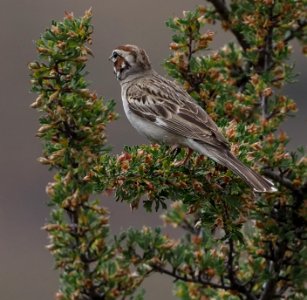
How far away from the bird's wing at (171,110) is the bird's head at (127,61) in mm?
258

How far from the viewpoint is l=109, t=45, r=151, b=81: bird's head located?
37.2 feet

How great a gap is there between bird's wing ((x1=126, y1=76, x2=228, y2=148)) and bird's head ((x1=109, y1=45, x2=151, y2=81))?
0.26 m

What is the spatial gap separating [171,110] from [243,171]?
2931 millimetres

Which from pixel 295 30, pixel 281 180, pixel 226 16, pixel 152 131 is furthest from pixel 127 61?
pixel 281 180

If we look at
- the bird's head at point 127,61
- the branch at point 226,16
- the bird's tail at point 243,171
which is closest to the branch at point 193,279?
the bird's tail at point 243,171

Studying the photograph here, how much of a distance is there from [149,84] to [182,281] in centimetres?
332

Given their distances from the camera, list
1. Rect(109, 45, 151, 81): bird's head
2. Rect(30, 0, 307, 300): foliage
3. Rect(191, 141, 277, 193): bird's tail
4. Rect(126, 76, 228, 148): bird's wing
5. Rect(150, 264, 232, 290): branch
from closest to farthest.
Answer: Rect(30, 0, 307, 300): foliage, Rect(191, 141, 277, 193): bird's tail, Rect(150, 264, 232, 290): branch, Rect(126, 76, 228, 148): bird's wing, Rect(109, 45, 151, 81): bird's head

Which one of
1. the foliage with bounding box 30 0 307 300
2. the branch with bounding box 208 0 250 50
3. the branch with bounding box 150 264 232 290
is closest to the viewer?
the foliage with bounding box 30 0 307 300

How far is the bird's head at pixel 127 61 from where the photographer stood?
11328mm

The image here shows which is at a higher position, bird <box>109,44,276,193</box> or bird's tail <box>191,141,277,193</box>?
bird <box>109,44,276,193</box>

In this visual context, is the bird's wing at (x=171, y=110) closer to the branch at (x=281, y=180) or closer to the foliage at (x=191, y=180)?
the foliage at (x=191, y=180)

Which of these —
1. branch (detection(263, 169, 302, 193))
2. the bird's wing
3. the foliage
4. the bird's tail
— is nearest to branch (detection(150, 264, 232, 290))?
the foliage

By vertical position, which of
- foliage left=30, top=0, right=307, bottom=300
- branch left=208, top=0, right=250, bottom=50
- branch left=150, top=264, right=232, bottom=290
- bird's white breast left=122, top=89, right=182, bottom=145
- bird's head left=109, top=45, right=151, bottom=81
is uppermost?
bird's head left=109, top=45, right=151, bottom=81

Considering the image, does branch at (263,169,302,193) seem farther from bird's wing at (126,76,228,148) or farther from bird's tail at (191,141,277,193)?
bird's wing at (126,76,228,148)
